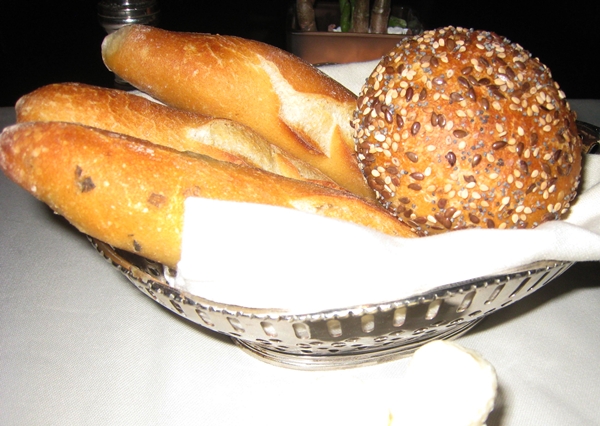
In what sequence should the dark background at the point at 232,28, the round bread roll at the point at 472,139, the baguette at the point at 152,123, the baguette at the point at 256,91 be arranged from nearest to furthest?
the round bread roll at the point at 472,139, the baguette at the point at 152,123, the baguette at the point at 256,91, the dark background at the point at 232,28

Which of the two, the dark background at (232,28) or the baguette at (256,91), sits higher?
the baguette at (256,91)

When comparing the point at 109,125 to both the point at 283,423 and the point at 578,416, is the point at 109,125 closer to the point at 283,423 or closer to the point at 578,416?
the point at 283,423

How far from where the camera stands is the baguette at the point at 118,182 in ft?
2.05

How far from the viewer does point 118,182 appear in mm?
625

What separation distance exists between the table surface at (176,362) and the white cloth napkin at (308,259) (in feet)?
0.60

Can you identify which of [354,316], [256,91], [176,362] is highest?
[256,91]

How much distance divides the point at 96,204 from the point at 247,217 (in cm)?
23

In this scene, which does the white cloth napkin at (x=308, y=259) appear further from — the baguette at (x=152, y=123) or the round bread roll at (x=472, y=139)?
the baguette at (x=152, y=123)

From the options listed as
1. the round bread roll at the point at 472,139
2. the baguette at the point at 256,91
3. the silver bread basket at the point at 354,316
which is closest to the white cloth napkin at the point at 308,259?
the silver bread basket at the point at 354,316

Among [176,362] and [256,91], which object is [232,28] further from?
[176,362]

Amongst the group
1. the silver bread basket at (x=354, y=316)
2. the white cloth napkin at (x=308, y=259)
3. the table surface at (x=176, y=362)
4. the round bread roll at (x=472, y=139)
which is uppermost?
the round bread roll at (x=472, y=139)

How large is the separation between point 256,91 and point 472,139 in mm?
438

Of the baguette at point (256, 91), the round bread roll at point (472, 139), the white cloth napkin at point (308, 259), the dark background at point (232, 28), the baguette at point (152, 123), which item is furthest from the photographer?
the dark background at point (232, 28)

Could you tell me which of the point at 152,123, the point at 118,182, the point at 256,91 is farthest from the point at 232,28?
the point at 118,182
